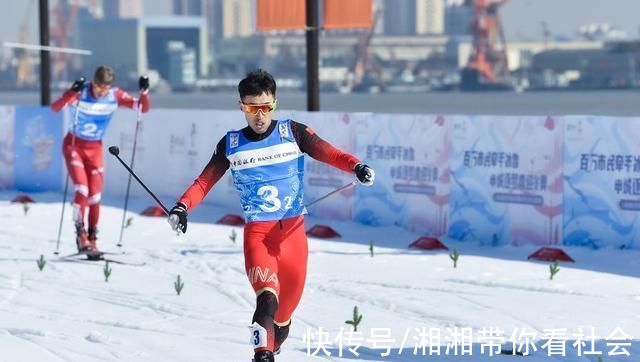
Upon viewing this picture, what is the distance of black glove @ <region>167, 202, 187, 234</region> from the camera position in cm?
794

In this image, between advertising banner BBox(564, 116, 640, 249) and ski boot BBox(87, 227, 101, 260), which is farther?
ski boot BBox(87, 227, 101, 260)

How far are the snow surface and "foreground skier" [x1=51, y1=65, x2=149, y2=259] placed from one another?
0.51 m

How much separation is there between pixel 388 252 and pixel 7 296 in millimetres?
4675

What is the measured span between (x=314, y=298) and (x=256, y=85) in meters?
4.48

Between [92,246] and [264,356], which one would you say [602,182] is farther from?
[264,356]

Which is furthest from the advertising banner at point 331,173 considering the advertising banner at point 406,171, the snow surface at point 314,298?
the snow surface at point 314,298

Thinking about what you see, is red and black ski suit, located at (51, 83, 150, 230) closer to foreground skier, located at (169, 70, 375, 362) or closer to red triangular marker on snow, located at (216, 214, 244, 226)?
red triangular marker on snow, located at (216, 214, 244, 226)

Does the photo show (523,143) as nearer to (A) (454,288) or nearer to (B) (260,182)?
(A) (454,288)

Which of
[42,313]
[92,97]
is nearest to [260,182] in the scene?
[42,313]

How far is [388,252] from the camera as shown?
1577cm

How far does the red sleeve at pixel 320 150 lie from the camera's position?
327 inches

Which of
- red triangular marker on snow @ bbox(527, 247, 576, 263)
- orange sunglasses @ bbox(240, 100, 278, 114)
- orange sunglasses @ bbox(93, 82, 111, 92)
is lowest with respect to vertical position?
red triangular marker on snow @ bbox(527, 247, 576, 263)

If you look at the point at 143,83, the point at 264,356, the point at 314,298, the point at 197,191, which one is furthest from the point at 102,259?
the point at 264,356

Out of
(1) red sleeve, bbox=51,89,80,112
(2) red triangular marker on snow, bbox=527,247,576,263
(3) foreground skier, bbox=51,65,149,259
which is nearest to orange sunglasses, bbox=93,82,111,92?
(3) foreground skier, bbox=51,65,149,259
